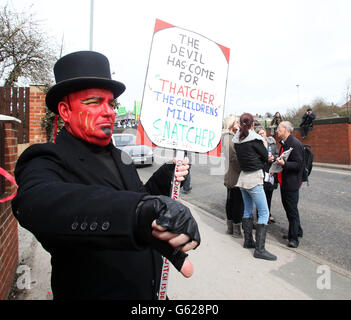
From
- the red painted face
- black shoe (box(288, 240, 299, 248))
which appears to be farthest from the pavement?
the red painted face

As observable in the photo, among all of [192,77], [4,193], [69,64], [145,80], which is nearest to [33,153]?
[69,64]

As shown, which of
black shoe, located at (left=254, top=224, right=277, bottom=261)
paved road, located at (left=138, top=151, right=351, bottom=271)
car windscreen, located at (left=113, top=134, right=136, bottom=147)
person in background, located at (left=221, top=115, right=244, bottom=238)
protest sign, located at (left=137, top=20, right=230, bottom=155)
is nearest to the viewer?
protest sign, located at (left=137, top=20, right=230, bottom=155)

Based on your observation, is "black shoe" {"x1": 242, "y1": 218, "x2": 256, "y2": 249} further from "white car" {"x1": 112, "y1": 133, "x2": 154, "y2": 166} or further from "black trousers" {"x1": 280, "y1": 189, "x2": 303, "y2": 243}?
"white car" {"x1": 112, "y1": 133, "x2": 154, "y2": 166}

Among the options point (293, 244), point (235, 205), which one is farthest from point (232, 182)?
point (293, 244)

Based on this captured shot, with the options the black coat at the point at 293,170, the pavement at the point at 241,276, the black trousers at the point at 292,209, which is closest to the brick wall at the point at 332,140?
the black coat at the point at 293,170

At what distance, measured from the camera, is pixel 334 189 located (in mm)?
7652

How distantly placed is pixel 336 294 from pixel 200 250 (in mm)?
1705

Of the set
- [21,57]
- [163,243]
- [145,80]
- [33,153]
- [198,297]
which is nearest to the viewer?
[163,243]

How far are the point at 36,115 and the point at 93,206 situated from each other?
25.9ft

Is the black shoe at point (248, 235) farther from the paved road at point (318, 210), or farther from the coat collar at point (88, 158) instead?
the coat collar at point (88, 158)

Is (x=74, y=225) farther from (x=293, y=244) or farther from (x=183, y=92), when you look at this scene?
(x=293, y=244)

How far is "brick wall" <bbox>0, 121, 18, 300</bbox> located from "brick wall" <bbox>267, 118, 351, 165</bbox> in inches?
544

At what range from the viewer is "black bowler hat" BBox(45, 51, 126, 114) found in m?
1.25
